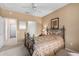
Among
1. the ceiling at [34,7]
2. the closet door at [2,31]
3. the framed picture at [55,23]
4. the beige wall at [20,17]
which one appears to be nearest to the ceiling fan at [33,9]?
the ceiling at [34,7]

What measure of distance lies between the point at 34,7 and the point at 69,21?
112cm

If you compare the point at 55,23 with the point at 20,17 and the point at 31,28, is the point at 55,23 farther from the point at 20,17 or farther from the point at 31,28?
the point at 20,17

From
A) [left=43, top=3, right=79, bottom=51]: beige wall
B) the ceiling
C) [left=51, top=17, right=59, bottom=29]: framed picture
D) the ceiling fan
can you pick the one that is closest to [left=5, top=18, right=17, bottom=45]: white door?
the ceiling

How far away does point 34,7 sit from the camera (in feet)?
7.43

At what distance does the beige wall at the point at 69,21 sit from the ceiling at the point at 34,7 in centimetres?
15

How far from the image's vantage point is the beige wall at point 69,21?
2.42m

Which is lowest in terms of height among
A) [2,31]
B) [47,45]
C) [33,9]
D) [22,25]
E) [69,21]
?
[47,45]

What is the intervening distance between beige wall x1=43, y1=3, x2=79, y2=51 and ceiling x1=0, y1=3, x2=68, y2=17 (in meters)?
0.15

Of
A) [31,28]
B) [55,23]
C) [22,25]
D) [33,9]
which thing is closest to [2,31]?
[22,25]

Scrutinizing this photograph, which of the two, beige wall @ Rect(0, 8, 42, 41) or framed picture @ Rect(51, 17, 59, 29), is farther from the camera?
framed picture @ Rect(51, 17, 59, 29)

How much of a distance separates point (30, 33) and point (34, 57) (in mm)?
618

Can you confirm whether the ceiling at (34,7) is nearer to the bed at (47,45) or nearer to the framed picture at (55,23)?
the framed picture at (55,23)

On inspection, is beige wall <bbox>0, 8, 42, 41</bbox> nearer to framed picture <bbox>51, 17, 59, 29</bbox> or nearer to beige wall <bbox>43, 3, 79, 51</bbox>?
beige wall <bbox>43, 3, 79, 51</bbox>

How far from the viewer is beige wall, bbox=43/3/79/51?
7.94 feet
